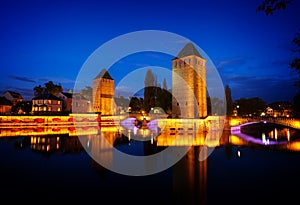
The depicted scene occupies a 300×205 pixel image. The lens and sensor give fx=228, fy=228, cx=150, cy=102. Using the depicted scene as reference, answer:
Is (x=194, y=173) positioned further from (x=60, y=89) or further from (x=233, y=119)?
(x=60, y=89)

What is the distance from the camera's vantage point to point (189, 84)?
36.2 m

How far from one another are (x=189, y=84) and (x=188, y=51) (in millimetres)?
5856

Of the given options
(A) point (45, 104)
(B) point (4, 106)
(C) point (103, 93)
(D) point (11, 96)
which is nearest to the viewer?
(A) point (45, 104)

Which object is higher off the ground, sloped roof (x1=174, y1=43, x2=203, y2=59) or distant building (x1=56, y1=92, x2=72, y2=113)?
sloped roof (x1=174, y1=43, x2=203, y2=59)

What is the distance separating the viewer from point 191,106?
35.6m

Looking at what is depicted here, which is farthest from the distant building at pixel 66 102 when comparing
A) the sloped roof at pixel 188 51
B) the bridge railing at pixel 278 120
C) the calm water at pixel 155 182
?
the calm water at pixel 155 182

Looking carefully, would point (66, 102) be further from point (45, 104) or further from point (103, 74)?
point (103, 74)

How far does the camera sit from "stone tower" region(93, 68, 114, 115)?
57969mm

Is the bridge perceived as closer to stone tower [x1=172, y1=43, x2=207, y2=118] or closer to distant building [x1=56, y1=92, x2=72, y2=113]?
stone tower [x1=172, y1=43, x2=207, y2=118]

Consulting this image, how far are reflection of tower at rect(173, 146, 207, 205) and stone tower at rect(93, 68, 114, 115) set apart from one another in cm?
4615

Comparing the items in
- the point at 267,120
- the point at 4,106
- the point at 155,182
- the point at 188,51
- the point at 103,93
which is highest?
the point at 188,51

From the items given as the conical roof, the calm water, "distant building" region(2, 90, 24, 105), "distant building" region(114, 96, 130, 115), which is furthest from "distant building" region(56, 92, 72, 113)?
the calm water

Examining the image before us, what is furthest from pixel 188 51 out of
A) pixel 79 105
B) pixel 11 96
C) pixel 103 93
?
pixel 11 96

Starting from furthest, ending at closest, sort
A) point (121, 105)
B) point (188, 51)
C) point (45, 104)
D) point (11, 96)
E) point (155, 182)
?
point (121, 105) → point (11, 96) → point (45, 104) → point (188, 51) → point (155, 182)
